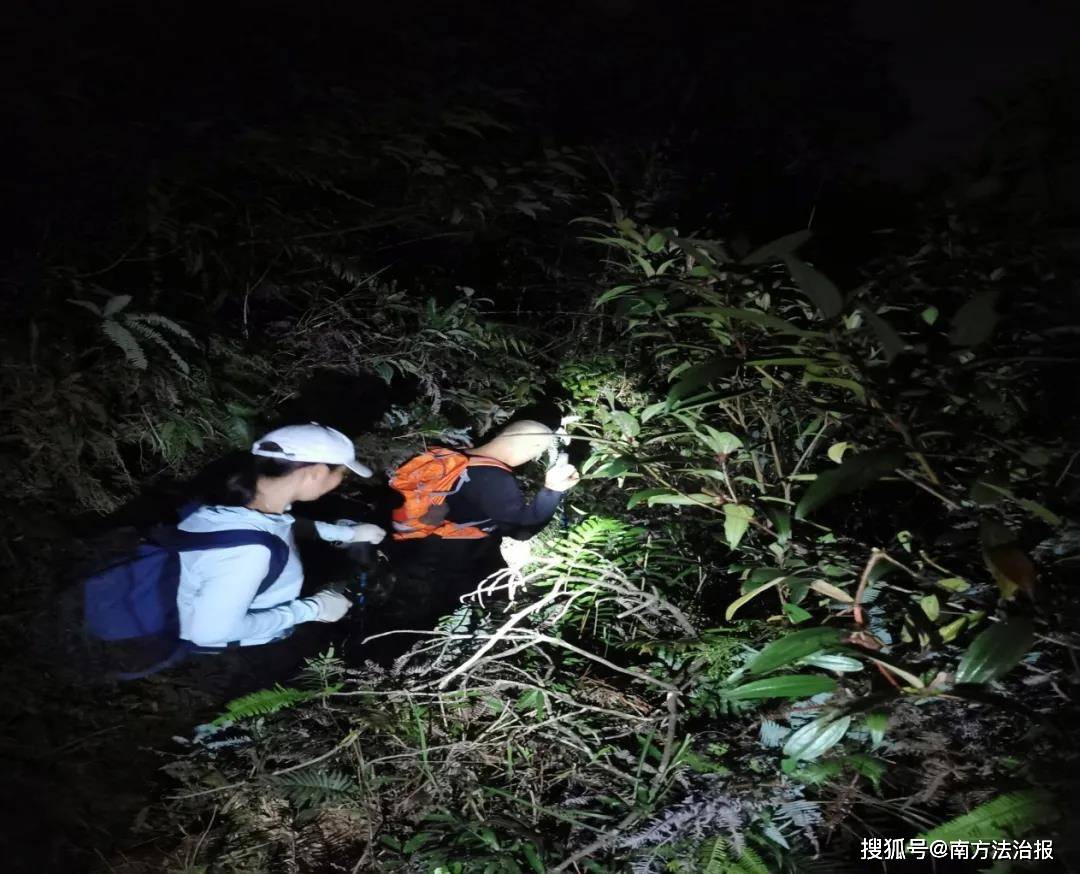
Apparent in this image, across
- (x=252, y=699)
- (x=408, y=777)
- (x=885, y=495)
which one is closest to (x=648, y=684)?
(x=408, y=777)

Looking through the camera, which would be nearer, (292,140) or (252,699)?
(252,699)

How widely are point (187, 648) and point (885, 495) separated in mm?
2170

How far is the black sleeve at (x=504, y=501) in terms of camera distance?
8.20 feet

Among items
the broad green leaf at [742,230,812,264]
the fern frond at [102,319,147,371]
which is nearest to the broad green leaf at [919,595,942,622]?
the broad green leaf at [742,230,812,264]

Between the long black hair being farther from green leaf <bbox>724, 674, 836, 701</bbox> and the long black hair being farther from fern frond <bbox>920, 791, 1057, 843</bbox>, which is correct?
fern frond <bbox>920, 791, 1057, 843</bbox>

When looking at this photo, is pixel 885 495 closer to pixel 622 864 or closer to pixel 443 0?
pixel 622 864

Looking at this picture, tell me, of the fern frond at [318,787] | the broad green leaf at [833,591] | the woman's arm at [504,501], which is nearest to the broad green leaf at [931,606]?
the broad green leaf at [833,591]

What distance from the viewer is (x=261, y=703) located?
197 cm

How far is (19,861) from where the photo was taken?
4.95 feet

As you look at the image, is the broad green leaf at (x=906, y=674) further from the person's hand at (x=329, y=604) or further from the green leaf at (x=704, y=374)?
the person's hand at (x=329, y=604)

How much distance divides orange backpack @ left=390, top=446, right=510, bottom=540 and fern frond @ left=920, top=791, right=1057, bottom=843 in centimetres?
168

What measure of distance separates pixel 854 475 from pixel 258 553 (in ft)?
5.24

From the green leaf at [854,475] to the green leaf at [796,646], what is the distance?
28 cm

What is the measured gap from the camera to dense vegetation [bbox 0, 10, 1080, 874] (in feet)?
4.37
